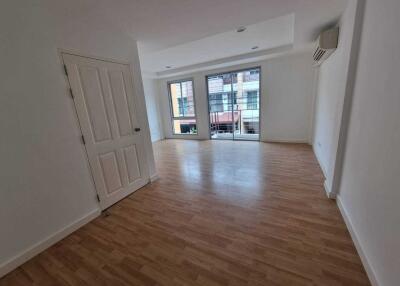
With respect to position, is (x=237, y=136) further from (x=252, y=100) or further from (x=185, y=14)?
(x=185, y=14)

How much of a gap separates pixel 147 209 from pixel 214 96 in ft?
15.0

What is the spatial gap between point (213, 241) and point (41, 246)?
1.79 metres

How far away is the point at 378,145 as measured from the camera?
124cm

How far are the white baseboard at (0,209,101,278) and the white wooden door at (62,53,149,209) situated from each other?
0.27 meters

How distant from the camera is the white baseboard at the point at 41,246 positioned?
153 cm

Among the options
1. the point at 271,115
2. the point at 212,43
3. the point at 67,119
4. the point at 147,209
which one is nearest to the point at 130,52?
the point at 67,119

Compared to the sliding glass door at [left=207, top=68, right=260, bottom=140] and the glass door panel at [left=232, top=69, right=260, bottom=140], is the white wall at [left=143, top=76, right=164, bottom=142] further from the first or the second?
the glass door panel at [left=232, top=69, right=260, bottom=140]

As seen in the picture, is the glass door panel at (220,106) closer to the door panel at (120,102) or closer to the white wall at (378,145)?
the door panel at (120,102)

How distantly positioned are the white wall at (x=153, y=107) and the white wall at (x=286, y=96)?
2352mm

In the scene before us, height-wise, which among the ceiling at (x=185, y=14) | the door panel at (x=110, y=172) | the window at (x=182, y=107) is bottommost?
the door panel at (x=110, y=172)

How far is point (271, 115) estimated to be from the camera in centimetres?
505

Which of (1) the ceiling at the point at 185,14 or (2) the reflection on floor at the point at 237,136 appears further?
(2) the reflection on floor at the point at 237,136

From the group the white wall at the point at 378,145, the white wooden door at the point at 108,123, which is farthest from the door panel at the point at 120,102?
the white wall at the point at 378,145

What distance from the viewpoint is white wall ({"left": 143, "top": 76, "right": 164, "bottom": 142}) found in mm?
6250
